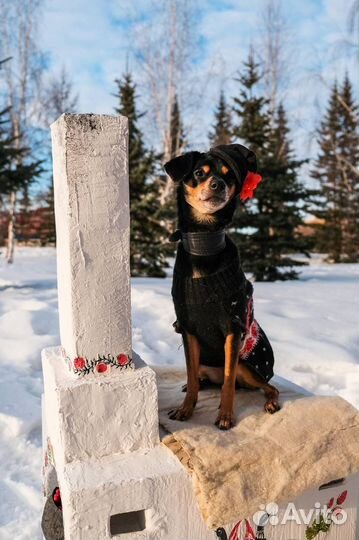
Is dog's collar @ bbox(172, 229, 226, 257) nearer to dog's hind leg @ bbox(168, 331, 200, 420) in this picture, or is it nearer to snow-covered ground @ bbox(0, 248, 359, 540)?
dog's hind leg @ bbox(168, 331, 200, 420)

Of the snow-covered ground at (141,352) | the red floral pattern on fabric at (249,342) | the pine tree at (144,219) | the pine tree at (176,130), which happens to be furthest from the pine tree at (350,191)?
the red floral pattern on fabric at (249,342)

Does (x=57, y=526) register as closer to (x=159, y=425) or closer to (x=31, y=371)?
(x=159, y=425)

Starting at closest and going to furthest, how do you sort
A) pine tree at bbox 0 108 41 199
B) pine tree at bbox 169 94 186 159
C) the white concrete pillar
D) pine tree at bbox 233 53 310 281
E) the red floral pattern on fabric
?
1. the white concrete pillar
2. the red floral pattern on fabric
3. pine tree at bbox 0 108 41 199
4. pine tree at bbox 233 53 310 281
5. pine tree at bbox 169 94 186 159

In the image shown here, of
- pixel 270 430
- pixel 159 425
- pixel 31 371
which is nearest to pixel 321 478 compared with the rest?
pixel 270 430

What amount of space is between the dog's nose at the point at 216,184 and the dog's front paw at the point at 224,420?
95 centimetres

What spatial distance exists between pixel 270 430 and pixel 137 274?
35.5 feet

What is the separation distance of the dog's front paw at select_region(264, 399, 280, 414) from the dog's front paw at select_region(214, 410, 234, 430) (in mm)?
209

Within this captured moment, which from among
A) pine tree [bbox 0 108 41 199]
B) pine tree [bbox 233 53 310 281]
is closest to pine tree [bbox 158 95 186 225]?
pine tree [bbox 233 53 310 281]

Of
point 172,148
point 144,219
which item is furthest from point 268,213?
point 172,148

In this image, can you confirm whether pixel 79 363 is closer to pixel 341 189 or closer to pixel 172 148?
pixel 172 148

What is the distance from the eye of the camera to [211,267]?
1.97 metres

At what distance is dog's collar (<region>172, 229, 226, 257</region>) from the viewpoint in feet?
6.40

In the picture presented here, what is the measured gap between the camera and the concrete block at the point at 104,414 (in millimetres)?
1766

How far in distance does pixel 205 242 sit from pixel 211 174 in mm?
290
